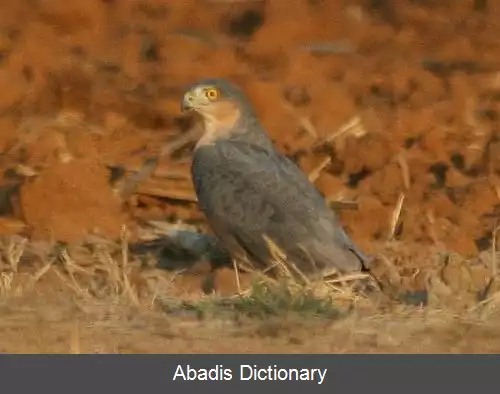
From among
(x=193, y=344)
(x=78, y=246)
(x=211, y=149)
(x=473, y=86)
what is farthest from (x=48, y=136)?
(x=193, y=344)

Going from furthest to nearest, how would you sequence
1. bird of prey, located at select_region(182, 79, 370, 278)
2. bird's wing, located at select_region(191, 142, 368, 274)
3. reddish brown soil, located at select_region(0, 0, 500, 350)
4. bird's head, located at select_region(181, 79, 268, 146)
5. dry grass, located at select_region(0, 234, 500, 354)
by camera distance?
reddish brown soil, located at select_region(0, 0, 500, 350), bird's head, located at select_region(181, 79, 268, 146), bird's wing, located at select_region(191, 142, 368, 274), bird of prey, located at select_region(182, 79, 370, 278), dry grass, located at select_region(0, 234, 500, 354)

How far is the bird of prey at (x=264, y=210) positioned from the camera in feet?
30.6

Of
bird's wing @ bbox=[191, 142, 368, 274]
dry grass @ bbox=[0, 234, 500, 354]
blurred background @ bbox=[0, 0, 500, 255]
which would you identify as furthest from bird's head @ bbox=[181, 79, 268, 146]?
dry grass @ bbox=[0, 234, 500, 354]

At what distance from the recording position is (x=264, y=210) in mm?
9578

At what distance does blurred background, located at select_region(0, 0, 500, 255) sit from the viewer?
36.6 ft

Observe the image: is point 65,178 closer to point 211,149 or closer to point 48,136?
point 48,136

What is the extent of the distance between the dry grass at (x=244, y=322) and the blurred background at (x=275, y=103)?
2471mm

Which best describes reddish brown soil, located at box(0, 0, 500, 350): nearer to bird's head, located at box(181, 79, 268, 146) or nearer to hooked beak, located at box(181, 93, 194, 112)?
bird's head, located at box(181, 79, 268, 146)

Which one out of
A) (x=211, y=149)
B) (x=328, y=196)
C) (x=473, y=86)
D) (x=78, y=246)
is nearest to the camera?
(x=211, y=149)

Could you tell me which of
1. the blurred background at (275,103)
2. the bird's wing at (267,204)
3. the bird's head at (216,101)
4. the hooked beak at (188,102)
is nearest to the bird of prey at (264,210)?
the bird's wing at (267,204)

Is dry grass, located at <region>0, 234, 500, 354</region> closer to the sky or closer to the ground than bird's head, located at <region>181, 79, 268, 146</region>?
closer to the ground

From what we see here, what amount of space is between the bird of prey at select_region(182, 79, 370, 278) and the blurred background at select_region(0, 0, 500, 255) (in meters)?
1.32

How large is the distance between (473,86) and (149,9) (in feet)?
10.3

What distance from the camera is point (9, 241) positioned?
10633 millimetres
